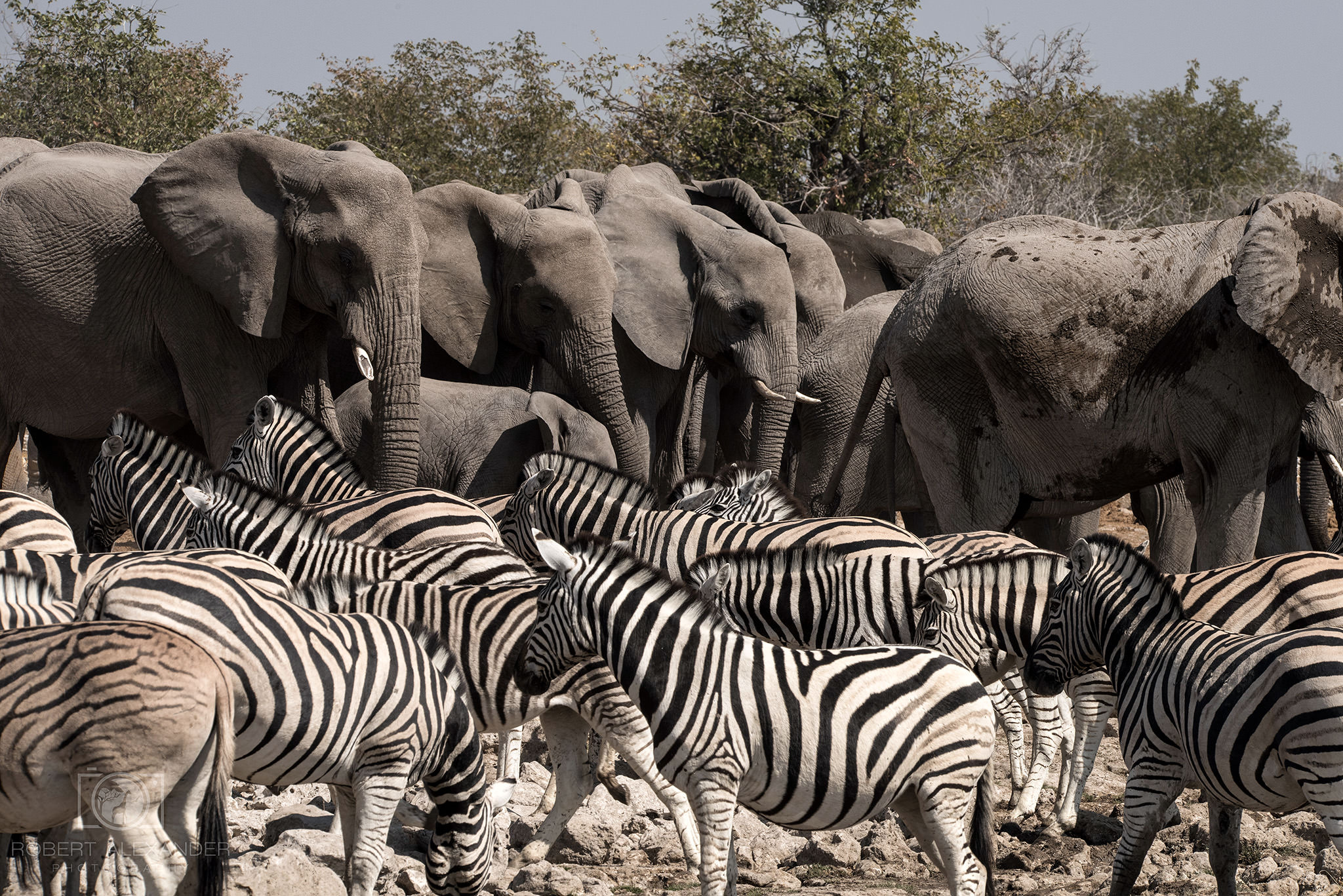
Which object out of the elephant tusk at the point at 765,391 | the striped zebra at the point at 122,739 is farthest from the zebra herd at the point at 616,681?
the elephant tusk at the point at 765,391

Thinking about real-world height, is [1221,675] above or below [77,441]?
below

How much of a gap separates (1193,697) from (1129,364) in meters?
3.88

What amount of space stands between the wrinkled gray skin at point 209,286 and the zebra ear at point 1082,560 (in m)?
4.66

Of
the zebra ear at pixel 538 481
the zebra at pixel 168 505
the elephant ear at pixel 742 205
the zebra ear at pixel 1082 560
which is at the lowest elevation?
the zebra at pixel 168 505

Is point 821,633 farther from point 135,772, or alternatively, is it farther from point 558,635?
point 135,772

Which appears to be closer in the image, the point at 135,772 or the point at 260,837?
the point at 135,772

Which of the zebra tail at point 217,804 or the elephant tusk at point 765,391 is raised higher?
the elephant tusk at point 765,391

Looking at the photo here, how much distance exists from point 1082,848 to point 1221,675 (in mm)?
1691

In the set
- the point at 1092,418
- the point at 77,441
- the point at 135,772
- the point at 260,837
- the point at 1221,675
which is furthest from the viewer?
the point at 77,441

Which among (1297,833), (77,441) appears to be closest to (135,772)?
(1297,833)

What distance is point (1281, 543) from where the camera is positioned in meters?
8.72

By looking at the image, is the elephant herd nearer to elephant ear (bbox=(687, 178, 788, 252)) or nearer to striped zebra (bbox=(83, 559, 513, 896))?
elephant ear (bbox=(687, 178, 788, 252))

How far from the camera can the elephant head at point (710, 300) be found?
462 inches

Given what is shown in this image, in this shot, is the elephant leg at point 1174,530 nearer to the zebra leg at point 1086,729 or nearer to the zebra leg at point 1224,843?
the zebra leg at point 1086,729
